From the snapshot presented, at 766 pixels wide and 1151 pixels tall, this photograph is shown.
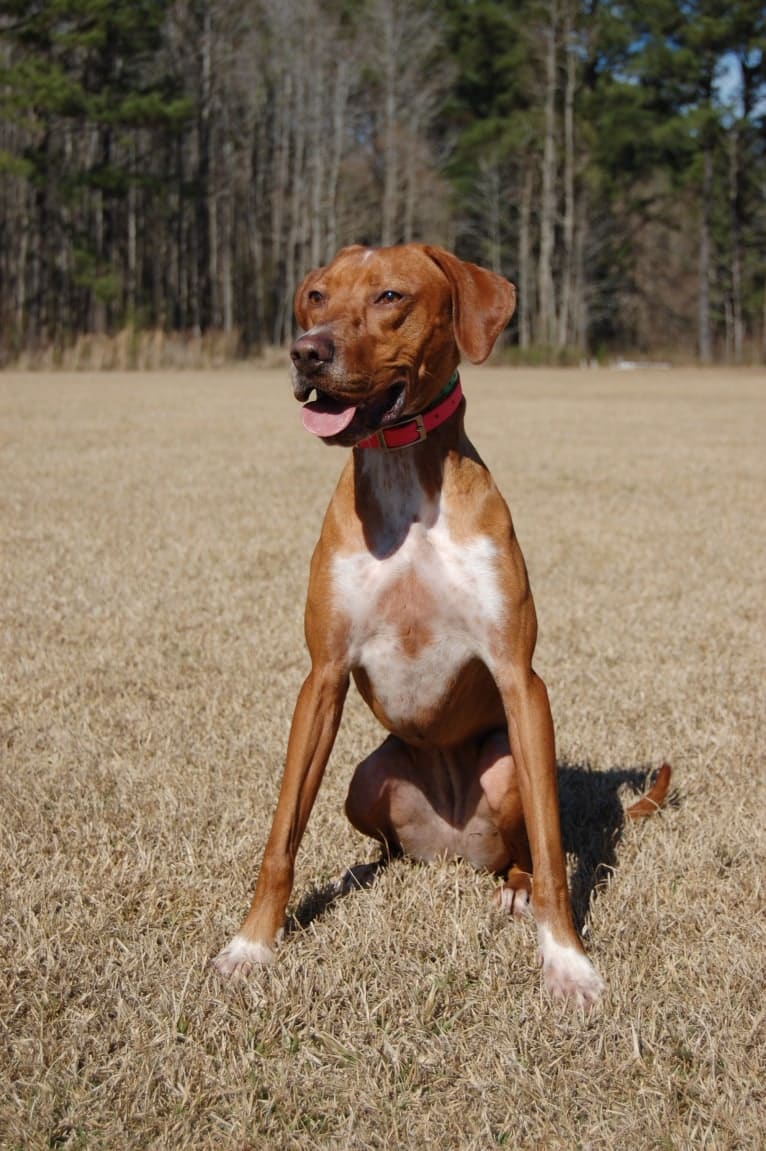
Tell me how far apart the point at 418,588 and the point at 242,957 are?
2.91ft

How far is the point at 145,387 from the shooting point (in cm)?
2030

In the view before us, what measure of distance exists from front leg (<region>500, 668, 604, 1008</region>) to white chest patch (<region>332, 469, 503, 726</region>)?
0.14m

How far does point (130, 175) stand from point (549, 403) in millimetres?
18495

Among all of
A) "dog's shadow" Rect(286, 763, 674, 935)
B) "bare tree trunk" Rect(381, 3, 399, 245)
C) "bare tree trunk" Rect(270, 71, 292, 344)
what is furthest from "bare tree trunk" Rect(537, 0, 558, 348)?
"dog's shadow" Rect(286, 763, 674, 935)

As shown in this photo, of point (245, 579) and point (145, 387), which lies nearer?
point (245, 579)

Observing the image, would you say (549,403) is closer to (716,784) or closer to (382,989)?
(716,784)

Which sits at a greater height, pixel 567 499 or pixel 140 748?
pixel 567 499

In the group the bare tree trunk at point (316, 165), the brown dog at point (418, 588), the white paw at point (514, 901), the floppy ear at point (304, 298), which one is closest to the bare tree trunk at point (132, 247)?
the bare tree trunk at point (316, 165)

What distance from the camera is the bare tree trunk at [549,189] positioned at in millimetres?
36750

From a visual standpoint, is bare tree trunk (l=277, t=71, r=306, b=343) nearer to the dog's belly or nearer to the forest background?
the forest background

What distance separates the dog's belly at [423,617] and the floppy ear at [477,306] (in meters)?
0.44

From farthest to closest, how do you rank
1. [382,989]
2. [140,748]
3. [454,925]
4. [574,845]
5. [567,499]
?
1. [567,499]
2. [140,748]
3. [574,845]
4. [454,925]
5. [382,989]

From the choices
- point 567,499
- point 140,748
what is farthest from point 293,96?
point 140,748

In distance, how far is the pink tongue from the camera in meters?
2.42
